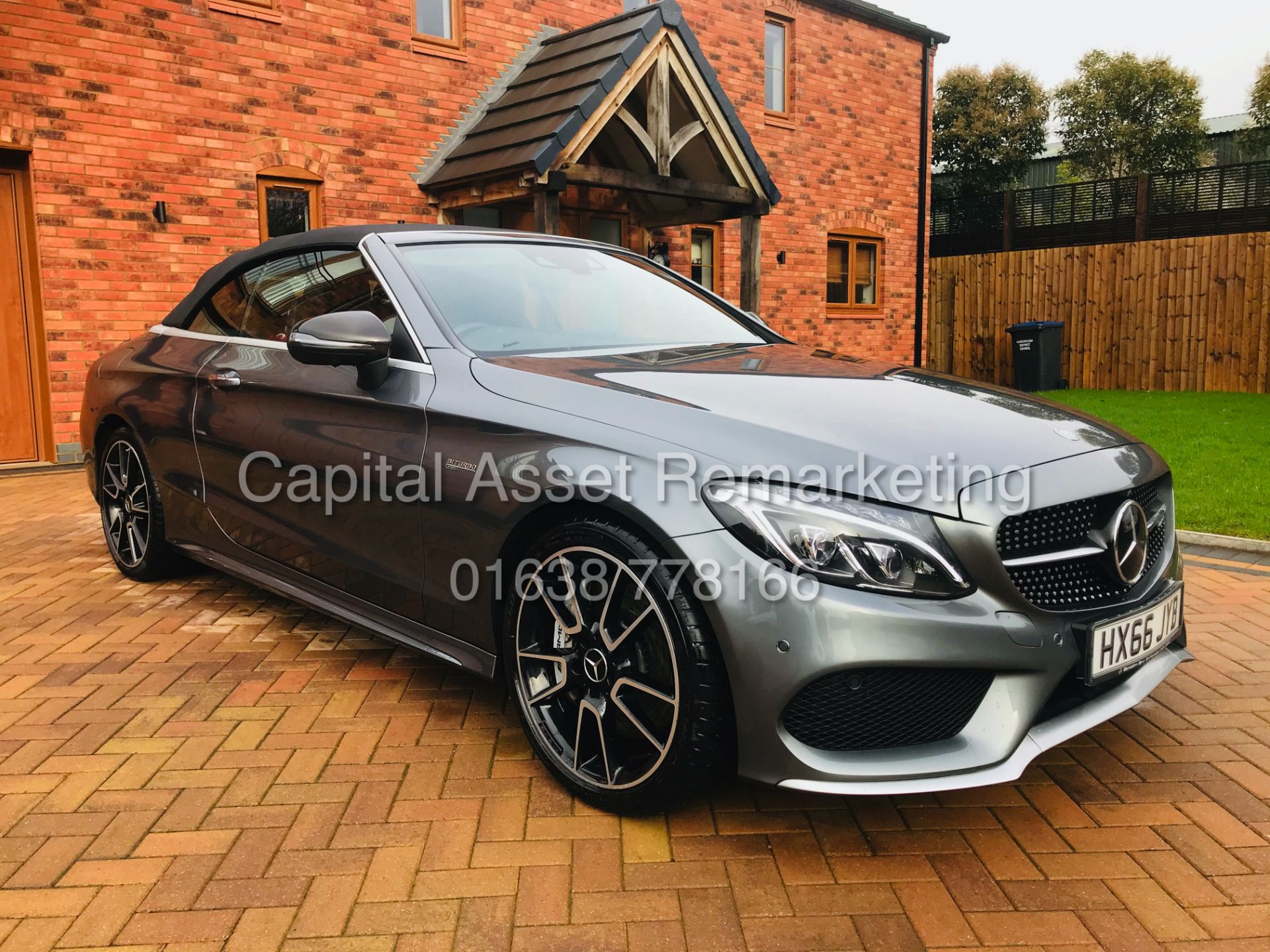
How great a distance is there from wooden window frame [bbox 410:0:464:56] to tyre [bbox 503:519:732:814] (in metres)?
9.07

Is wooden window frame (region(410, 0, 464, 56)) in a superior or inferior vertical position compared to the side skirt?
superior

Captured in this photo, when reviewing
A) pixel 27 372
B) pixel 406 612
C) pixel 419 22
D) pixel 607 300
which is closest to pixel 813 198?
pixel 419 22

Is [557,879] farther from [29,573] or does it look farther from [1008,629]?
[29,573]

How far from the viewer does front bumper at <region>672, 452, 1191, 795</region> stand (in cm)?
207

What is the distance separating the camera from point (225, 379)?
12.2ft

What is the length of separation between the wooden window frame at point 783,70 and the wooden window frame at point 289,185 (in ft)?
22.0

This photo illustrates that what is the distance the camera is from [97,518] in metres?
6.37

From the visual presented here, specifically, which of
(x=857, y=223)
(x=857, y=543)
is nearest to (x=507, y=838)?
(x=857, y=543)

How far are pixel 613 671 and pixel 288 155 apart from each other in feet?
27.3

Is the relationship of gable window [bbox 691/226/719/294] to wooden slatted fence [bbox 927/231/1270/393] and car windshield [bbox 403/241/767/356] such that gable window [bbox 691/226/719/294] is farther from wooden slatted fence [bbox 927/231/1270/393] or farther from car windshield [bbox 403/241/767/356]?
car windshield [bbox 403/241/767/356]

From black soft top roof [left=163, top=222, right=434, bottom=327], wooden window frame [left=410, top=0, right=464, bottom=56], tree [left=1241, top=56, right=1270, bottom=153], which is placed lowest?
black soft top roof [left=163, top=222, right=434, bottom=327]

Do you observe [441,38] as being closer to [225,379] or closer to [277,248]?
[277,248]

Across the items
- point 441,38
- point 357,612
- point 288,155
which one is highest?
point 441,38

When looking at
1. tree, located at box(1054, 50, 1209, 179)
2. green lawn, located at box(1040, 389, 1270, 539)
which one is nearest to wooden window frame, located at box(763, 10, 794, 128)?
green lawn, located at box(1040, 389, 1270, 539)
